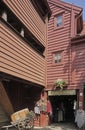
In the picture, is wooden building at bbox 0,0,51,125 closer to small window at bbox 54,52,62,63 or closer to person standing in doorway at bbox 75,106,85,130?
small window at bbox 54,52,62,63

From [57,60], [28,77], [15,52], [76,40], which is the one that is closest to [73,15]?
[76,40]

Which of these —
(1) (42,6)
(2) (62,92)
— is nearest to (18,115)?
(2) (62,92)

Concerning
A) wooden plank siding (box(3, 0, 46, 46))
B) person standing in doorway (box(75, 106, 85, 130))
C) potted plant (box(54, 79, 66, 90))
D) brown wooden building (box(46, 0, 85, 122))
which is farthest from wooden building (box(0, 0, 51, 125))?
person standing in doorway (box(75, 106, 85, 130))

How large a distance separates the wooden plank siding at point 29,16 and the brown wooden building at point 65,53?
1.74 m

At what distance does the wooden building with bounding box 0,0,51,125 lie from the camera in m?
8.45

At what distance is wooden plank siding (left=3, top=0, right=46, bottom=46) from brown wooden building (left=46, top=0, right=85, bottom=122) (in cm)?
174

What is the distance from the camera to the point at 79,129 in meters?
13.0

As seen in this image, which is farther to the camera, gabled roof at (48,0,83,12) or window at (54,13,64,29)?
window at (54,13,64,29)

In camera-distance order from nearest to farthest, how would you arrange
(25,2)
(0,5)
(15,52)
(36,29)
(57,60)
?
(0,5) < (15,52) < (25,2) < (36,29) < (57,60)

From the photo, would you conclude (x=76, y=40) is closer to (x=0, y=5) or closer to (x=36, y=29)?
(x=36, y=29)

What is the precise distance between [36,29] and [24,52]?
8.51 ft

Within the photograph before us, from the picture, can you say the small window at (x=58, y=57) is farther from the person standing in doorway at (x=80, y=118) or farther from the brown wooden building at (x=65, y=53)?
the person standing in doorway at (x=80, y=118)

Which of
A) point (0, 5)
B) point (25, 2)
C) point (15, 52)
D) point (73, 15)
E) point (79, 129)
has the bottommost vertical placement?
point (79, 129)

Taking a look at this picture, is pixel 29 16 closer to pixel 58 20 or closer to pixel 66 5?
pixel 58 20
